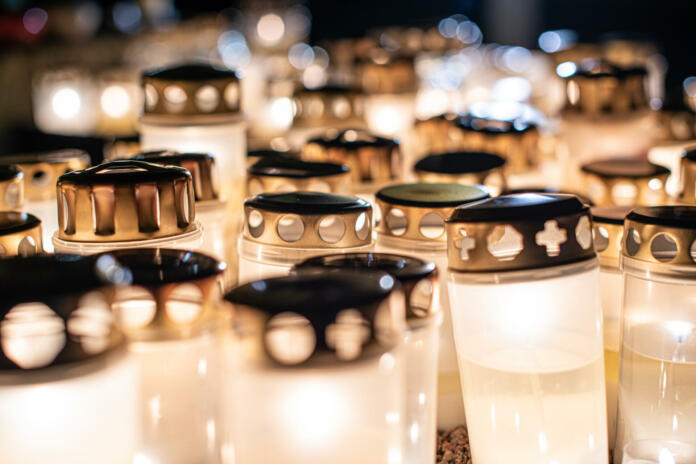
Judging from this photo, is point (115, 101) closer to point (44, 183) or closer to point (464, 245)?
point (44, 183)

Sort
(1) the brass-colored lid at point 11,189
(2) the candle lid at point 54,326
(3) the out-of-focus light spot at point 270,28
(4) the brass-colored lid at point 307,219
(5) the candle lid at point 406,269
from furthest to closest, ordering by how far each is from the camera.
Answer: (3) the out-of-focus light spot at point 270,28 → (1) the brass-colored lid at point 11,189 → (4) the brass-colored lid at point 307,219 → (5) the candle lid at point 406,269 → (2) the candle lid at point 54,326

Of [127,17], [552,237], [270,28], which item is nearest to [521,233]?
[552,237]

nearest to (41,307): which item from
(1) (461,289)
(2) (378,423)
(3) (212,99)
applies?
(2) (378,423)

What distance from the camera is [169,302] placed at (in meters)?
0.52

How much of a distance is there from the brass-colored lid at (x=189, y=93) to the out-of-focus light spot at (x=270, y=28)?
245 cm

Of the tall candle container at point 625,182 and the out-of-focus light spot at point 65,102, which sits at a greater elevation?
the out-of-focus light spot at point 65,102

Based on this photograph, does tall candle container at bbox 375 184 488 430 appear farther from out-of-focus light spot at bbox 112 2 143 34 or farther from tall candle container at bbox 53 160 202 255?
out-of-focus light spot at bbox 112 2 143 34

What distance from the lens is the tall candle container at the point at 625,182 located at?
3.04 ft

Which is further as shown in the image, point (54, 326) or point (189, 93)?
point (189, 93)

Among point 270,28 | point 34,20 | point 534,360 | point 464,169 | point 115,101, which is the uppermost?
point 34,20

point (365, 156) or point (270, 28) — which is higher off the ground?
point (270, 28)

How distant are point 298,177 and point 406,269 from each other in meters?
0.30

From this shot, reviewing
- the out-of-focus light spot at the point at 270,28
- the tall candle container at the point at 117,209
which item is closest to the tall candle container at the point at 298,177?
the tall candle container at the point at 117,209

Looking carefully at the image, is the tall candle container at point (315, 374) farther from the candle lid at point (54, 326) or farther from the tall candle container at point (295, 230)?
the tall candle container at point (295, 230)
